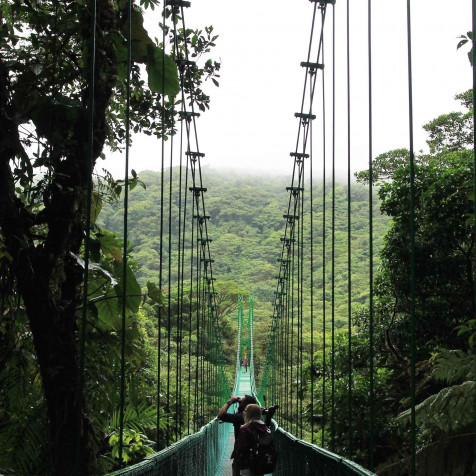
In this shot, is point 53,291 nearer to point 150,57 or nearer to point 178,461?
point 150,57

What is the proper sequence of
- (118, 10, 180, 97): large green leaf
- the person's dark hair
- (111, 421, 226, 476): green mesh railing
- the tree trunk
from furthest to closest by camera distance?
the person's dark hair, (118, 10, 180, 97): large green leaf, (111, 421, 226, 476): green mesh railing, the tree trunk

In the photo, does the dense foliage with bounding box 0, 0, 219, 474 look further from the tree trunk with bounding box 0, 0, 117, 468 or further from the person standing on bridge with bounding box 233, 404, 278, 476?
the person standing on bridge with bounding box 233, 404, 278, 476

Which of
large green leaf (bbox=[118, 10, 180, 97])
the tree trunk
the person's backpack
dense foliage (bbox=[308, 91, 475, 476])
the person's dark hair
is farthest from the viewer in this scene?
dense foliage (bbox=[308, 91, 475, 476])

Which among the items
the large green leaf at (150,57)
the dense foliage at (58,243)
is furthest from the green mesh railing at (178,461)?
the large green leaf at (150,57)

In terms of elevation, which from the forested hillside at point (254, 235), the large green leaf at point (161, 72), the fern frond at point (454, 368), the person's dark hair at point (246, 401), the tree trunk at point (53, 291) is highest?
the forested hillside at point (254, 235)

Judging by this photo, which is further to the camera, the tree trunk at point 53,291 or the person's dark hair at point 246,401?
the person's dark hair at point 246,401

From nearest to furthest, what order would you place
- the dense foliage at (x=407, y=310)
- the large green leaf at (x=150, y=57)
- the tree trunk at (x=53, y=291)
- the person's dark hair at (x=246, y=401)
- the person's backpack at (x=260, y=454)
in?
the tree trunk at (x=53, y=291)
the large green leaf at (x=150, y=57)
the person's backpack at (x=260, y=454)
the person's dark hair at (x=246, y=401)
the dense foliage at (x=407, y=310)

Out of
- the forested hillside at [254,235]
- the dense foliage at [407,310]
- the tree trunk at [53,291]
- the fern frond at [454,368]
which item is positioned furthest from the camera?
the forested hillside at [254,235]

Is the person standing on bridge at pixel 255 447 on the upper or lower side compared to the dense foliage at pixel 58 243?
lower

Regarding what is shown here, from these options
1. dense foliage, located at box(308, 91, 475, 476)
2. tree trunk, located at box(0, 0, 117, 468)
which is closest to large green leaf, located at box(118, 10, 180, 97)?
tree trunk, located at box(0, 0, 117, 468)

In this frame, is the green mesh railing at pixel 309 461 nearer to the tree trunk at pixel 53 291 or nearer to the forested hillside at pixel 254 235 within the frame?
the tree trunk at pixel 53 291

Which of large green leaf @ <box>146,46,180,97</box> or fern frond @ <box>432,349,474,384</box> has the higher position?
Answer: large green leaf @ <box>146,46,180,97</box>

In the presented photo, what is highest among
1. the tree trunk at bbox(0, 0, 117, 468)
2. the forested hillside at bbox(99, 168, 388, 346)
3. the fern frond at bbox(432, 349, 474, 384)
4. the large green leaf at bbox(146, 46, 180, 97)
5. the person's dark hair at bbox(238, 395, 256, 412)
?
the forested hillside at bbox(99, 168, 388, 346)

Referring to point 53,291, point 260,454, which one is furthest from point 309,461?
point 53,291
